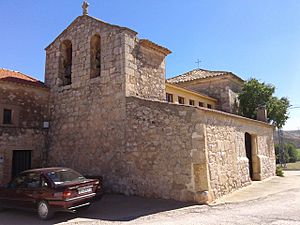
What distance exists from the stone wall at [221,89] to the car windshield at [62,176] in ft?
45.3

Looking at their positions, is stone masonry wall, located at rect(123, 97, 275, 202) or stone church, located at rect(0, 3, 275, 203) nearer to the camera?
stone masonry wall, located at rect(123, 97, 275, 202)

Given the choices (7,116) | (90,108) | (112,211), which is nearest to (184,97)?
(90,108)

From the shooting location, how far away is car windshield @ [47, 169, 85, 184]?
7414 millimetres

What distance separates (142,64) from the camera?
11.7 meters

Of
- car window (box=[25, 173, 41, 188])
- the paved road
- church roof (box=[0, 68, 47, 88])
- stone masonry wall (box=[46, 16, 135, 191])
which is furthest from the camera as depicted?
church roof (box=[0, 68, 47, 88])

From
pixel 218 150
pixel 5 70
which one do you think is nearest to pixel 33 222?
pixel 218 150

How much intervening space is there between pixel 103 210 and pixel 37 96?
7236 millimetres

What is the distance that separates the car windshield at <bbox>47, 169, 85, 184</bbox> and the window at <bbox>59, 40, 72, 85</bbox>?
644 centimetres

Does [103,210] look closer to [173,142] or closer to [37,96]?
[173,142]

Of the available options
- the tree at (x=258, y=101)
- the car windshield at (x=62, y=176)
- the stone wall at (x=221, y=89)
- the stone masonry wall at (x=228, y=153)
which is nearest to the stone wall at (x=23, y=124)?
the car windshield at (x=62, y=176)

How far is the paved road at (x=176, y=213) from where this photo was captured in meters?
6.72

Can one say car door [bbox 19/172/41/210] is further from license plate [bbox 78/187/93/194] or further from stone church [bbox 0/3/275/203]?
stone church [bbox 0/3/275/203]

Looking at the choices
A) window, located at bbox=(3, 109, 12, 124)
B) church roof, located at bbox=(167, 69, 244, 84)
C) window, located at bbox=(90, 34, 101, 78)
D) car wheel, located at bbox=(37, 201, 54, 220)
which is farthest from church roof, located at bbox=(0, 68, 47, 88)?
church roof, located at bbox=(167, 69, 244, 84)

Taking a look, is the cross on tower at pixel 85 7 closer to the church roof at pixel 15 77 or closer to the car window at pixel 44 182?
the church roof at pixel 15 77
